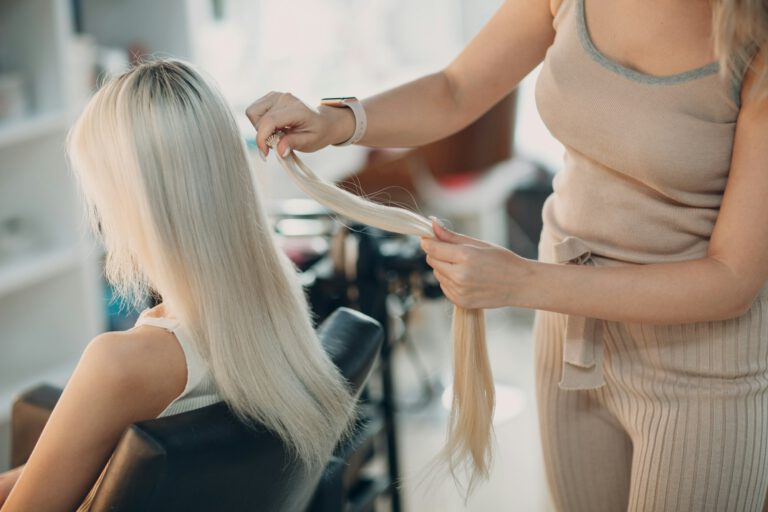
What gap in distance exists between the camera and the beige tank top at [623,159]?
110 centimetres

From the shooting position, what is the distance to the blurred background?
2.46 meters

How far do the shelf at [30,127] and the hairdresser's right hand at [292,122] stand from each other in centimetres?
132

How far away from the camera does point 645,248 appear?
1.20m

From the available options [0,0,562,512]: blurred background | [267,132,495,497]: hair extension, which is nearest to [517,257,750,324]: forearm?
[267,132,495,497]: hair extension

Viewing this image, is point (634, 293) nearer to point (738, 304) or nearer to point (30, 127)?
point (738, 304)

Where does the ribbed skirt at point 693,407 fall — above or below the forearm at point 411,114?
below

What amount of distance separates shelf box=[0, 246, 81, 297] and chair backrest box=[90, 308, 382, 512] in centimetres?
141

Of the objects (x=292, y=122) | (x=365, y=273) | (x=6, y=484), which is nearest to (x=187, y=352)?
(x=292, y=122)

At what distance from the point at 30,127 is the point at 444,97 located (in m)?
1.42

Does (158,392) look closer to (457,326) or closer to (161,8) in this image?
(457,326)

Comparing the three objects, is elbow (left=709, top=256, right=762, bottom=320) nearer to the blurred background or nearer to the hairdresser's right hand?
the blurred background

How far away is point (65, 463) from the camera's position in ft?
3.99

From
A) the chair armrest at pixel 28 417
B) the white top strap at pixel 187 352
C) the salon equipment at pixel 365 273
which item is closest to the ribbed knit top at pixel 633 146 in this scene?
the white top strap at pixel 187 352

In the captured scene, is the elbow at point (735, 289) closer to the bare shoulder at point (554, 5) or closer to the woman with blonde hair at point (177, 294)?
the bare shoulder at point (554, 5)
